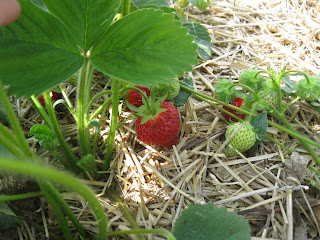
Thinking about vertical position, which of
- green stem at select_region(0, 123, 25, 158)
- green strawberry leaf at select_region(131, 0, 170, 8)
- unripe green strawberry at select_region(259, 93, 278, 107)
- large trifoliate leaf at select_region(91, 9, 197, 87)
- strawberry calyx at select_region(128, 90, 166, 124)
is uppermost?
green strawberry leaf at select_region(131, 0, 170, 8)

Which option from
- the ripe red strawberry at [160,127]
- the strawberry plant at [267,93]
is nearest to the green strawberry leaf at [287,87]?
the strawberry plant at [267,93]

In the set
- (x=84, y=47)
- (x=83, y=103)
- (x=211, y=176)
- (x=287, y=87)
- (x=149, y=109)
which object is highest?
(x=84, y=47)

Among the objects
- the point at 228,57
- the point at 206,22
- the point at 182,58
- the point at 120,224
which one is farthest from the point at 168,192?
the point at 206,22

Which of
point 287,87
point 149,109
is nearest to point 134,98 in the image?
point 149,109

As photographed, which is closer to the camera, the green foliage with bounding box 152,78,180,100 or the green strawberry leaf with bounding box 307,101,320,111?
the green foliage with bounding box 152,78,180,100

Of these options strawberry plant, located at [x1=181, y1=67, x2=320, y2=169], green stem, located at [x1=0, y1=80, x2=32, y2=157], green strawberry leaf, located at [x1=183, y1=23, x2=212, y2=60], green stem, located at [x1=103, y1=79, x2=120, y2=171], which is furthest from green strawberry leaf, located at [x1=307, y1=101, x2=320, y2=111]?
green stem, located at [x1=0, y1=80, x2=32, y2=157]

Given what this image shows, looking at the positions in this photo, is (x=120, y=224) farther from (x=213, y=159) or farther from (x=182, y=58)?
(x=182, y=58)

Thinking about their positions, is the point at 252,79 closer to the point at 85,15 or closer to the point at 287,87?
the point at 287,87

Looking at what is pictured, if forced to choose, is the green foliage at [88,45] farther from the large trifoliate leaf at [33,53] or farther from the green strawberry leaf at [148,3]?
the green strawberry leaf at [148,3]

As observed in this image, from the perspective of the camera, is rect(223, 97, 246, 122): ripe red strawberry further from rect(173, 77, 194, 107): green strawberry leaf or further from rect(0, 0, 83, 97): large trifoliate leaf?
rect(0, 0, 83, 97): large trifoliate leaf
